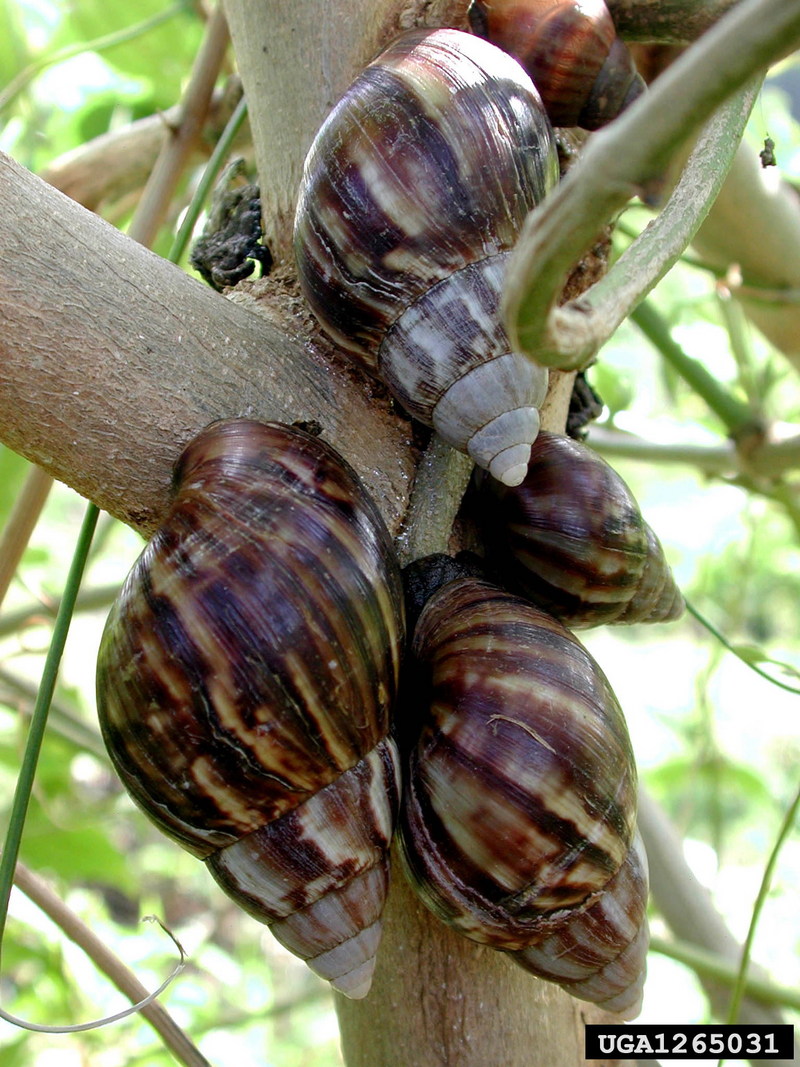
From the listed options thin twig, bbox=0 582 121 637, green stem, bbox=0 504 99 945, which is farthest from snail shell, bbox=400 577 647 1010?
thin twig, bbox=0 582 121 637

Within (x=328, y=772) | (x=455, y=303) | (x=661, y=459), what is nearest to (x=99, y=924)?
(x=661, y=459)

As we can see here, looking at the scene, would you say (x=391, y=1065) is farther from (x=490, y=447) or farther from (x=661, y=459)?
(x=661, y=459)

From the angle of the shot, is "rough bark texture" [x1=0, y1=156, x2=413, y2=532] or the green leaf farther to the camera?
the green leaf

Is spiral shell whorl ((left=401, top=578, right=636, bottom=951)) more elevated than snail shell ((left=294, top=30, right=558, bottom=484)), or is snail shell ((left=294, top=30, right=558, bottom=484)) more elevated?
snail shell ((left=294, top=30, right=558, bottom=484))

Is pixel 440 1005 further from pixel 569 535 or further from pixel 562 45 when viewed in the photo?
pixel 562 45

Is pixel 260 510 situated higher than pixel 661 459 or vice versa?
pixel 661 459

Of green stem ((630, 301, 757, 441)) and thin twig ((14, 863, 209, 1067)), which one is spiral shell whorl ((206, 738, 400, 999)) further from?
green stem ((630, 301, 757, 441))
